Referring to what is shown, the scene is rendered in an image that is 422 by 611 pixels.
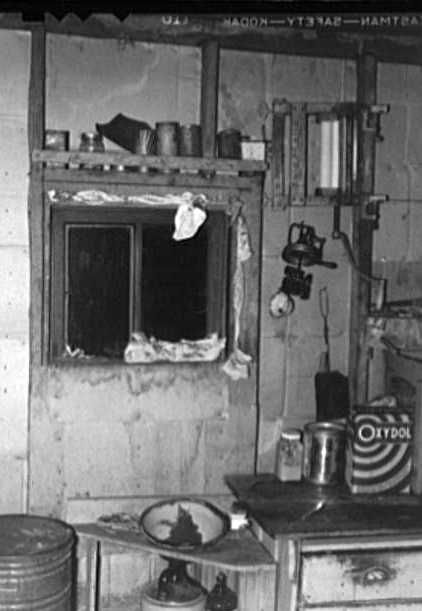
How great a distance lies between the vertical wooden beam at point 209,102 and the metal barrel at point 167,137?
138 mm

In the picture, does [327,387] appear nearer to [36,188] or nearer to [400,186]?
[400,186]

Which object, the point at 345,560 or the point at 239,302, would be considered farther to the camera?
the point at 239,302

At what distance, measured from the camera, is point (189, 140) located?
13.5 ft

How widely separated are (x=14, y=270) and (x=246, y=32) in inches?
57.2

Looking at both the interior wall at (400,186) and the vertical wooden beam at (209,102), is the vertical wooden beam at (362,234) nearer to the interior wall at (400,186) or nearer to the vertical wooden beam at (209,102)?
the interior wall at (400,186)

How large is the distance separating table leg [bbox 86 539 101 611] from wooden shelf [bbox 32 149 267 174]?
163 centimetres

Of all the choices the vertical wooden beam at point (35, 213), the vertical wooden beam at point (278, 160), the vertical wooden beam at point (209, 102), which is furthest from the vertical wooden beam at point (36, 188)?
the vertical wooden beam at point (278, 160)

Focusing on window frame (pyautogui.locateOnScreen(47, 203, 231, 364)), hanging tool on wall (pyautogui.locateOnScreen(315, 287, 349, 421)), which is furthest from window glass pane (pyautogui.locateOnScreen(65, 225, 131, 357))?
hanging tool on wall (pyautogui.locateOnScreen(315, 287, 349, 421))

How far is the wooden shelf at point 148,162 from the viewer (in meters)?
3.95

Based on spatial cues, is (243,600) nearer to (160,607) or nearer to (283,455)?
(160,607)

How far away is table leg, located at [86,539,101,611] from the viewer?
13.0ft

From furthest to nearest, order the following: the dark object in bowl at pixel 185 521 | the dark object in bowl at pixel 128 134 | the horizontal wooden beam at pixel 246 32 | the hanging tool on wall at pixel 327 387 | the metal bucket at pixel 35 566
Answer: the hanging tool on wall at pixel 327 387 → the dark object in bowl at pixel 128 134 → the dark object in bowl at pixel 185 521 → the horizontal wooden beam at pixel 246 32 → the metal bucket at pixel 35 566

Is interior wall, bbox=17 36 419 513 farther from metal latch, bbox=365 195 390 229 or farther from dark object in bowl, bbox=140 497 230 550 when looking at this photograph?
dark object in bowl, bbox=140 497 230 550

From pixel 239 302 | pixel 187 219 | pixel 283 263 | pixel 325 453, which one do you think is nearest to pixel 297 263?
pixel 283 263
